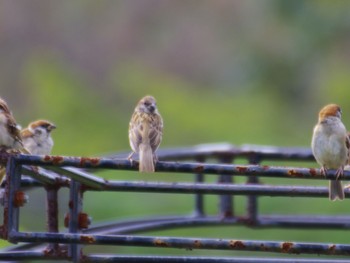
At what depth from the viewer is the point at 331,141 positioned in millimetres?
7723

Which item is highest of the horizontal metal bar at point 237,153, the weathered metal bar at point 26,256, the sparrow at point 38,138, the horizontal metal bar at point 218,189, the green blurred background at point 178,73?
the green blurred background at point 178,73

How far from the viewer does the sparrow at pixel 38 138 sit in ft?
30.0

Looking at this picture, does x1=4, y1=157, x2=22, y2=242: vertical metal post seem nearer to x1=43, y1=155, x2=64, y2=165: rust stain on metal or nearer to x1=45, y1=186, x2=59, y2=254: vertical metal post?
x1=43, y1=155, x2=64, y2=165: rust stain on metal

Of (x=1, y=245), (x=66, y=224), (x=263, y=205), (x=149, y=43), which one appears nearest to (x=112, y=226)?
(x=1, y=245)

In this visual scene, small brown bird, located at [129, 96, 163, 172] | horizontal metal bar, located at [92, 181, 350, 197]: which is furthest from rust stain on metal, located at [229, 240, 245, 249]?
small brown bird, located at [129, 96, 163, 172]

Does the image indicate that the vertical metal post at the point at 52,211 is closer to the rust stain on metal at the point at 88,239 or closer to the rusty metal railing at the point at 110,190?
the rusty metal railing at the point at 110,190

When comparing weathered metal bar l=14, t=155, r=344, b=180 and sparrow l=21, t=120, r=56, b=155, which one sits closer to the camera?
weathered metal bar l=14, t=155, r=344, b=180

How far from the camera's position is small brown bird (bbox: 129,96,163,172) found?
7.24 metres

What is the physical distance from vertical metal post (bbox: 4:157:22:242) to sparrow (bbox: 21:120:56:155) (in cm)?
390

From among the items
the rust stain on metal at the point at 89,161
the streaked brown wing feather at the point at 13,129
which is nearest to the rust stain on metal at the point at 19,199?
the rust stain on metal at the point at 89,161

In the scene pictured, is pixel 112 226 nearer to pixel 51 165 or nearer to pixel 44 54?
pixel 51 165

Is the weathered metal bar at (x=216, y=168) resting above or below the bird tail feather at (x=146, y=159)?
below

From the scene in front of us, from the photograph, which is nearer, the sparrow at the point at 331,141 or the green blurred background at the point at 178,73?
the sparrow at the point at 331,141

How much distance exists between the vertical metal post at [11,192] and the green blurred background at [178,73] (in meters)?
7.66
